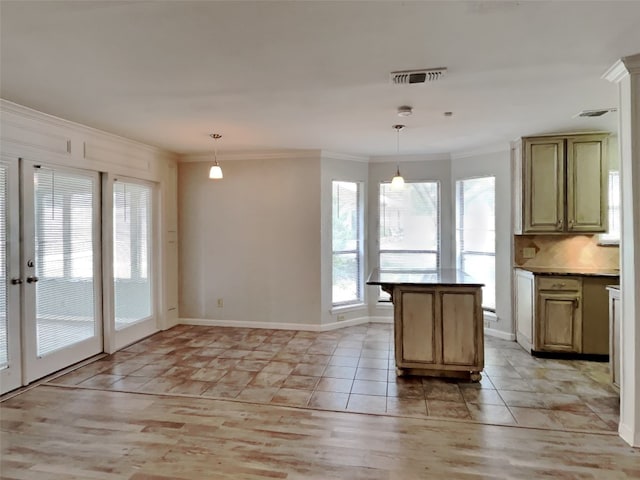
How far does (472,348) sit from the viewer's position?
356 cm

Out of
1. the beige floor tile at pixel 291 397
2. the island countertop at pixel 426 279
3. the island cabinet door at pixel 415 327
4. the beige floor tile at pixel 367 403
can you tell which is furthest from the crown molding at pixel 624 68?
the beige floor tile at pixel 291 397

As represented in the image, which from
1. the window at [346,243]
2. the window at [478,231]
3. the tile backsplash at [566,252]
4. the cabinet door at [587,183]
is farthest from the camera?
the window at [346,243]

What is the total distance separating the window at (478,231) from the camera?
5.14m

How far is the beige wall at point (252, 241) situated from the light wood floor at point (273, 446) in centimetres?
243

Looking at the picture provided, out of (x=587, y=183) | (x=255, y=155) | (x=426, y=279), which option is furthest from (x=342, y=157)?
(x=587, y=183)

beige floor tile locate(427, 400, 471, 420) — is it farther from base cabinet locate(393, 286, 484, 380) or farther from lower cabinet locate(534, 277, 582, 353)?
lower cabinet locate(534, 277, 582, 353)

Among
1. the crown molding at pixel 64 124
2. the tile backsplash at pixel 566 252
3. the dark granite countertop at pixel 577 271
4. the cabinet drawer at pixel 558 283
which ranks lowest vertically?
the cabinet drawer at pixel 558 283

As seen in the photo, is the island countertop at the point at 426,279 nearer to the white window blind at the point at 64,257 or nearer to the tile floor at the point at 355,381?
the tile floor at the point at 355,381

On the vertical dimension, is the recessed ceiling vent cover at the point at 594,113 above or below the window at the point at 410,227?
above

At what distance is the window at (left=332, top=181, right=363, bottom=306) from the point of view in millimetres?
5570

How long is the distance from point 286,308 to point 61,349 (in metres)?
2.63

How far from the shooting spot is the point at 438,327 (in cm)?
361

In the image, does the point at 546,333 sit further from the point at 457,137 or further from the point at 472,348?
the point at 457,137

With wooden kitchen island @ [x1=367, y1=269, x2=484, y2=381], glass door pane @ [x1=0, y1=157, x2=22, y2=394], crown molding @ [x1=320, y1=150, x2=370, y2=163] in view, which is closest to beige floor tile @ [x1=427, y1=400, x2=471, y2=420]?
wooden kitchen island @ [x1=367, y1=269, x2=484, y2=381]
